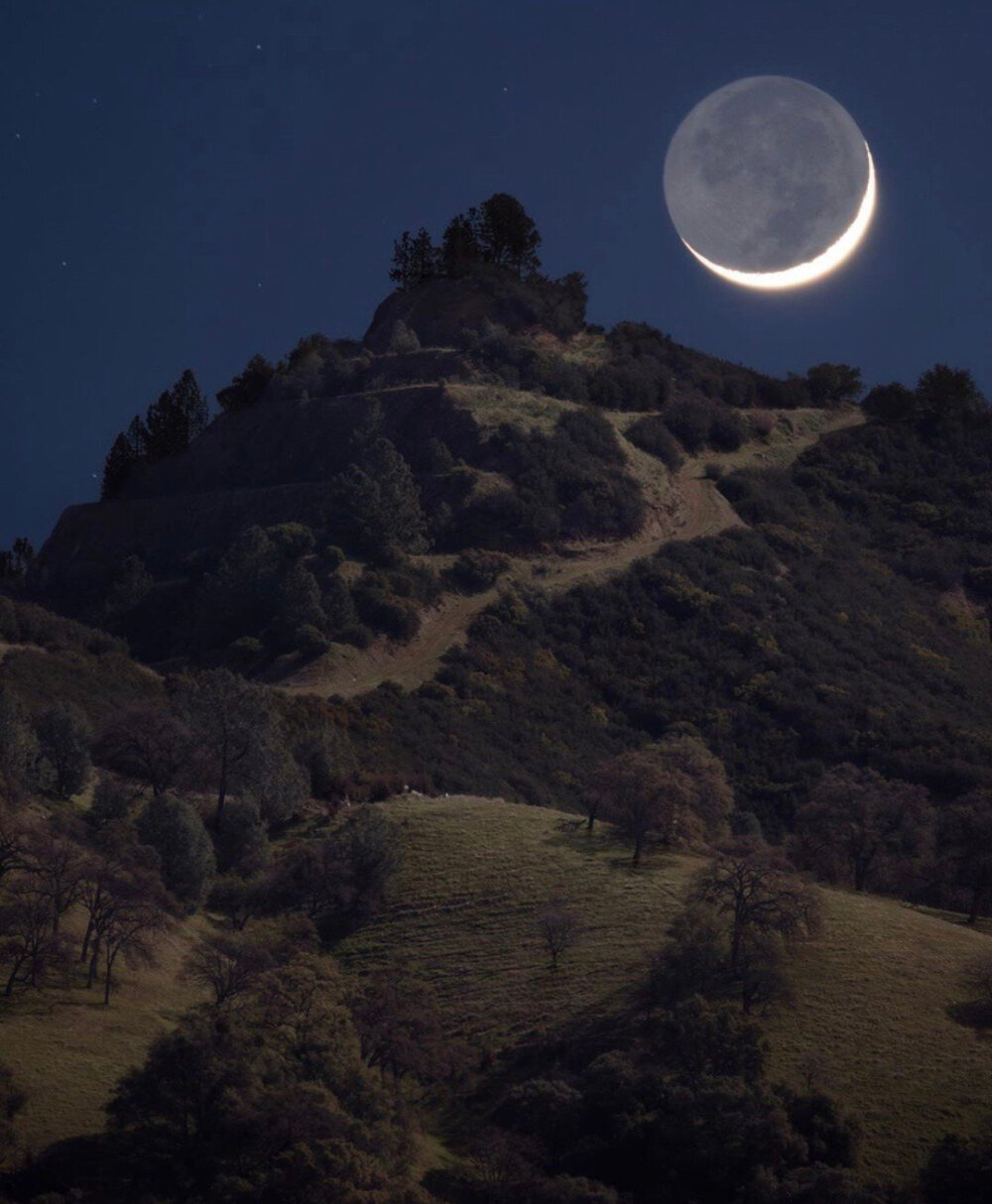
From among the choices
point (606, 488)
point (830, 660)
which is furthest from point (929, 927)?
point (606, 488)

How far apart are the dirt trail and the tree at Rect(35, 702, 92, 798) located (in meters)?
18.1

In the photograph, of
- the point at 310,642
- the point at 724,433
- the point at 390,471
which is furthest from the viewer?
the point at 724,433

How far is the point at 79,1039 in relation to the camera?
33.9 meters

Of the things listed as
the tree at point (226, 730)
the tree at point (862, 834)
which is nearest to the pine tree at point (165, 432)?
the tree at point (226, 730)

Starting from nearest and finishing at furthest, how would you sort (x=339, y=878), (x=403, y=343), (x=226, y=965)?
(x=226, y=965), (x=339, y=878), (x=403, y=343)

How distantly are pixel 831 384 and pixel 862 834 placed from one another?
6796cm

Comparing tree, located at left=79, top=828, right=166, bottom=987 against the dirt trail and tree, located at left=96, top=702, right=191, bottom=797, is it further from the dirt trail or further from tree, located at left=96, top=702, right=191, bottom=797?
the dirt trail

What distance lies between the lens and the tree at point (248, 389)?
9875 centimetres

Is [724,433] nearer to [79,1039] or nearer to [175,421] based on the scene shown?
[175,421]

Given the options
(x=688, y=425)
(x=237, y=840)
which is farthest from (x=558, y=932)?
(x=688, y=425)

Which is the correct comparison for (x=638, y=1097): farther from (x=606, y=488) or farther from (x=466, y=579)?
(x=606, y=488)

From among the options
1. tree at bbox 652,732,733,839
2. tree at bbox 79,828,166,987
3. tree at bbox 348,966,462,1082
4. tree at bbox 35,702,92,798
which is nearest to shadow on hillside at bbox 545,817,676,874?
tree at bbox 652,732,733,839

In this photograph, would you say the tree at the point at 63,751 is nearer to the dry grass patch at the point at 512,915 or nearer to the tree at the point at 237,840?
the tree at the point at 237,840

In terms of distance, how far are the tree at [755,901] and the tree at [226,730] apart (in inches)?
593
